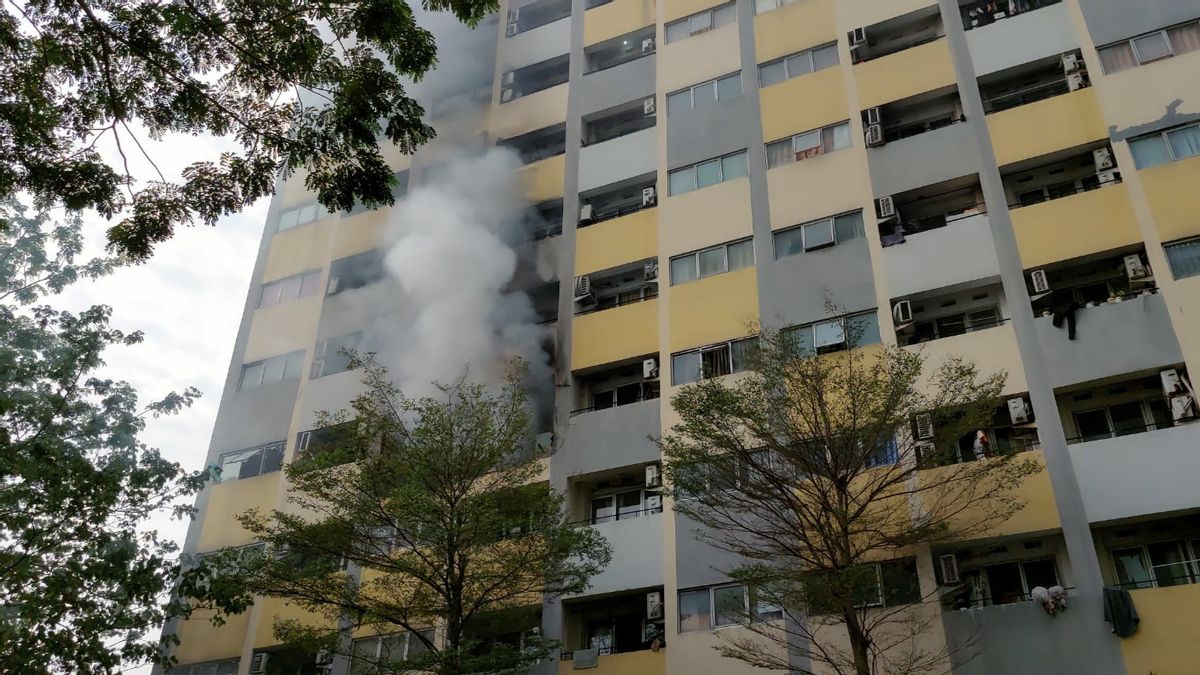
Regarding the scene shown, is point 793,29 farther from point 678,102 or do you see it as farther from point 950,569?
point 950,569

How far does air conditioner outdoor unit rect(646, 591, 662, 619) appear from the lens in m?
17.6

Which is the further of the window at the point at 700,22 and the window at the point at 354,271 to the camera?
the window at the point at 354,271

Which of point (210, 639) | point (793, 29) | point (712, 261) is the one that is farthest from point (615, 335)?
point (210, 639)

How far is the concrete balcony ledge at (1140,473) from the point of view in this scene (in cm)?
1472

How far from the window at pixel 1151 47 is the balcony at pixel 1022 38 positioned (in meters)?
0.86

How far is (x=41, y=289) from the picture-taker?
75.5 ft

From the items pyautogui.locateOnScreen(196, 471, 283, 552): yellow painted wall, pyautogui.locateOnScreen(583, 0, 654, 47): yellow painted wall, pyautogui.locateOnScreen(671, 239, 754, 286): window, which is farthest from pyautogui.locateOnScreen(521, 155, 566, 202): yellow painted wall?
pyautogui.locateOnScreen(196, 471, 283, 552): yellow painted wall

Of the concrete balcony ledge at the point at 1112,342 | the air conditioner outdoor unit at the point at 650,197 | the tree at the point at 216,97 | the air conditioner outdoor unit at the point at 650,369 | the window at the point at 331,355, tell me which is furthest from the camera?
the window at the point at 331,355

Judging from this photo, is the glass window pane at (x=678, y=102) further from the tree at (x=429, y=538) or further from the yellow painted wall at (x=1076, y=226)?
the tree at (x=429, y=538)

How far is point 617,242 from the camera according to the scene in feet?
73.8

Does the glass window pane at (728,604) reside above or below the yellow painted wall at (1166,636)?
above

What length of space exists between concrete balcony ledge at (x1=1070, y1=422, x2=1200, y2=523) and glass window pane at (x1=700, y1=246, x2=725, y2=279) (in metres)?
8.19

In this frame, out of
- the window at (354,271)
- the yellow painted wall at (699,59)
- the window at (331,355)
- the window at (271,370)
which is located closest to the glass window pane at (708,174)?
the yellow painted wall at (699,59)

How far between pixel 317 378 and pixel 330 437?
6.78 ft
